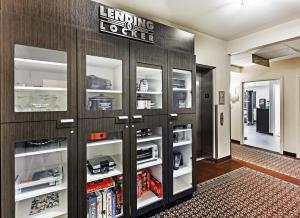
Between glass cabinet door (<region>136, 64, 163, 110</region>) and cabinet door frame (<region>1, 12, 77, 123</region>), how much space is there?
0.73 m

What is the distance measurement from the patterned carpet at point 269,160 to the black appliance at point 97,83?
3.61 meters

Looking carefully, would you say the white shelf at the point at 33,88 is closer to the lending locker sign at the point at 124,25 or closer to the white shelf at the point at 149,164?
the lending locker sign at the point at 124,25

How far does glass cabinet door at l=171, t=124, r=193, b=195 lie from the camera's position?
236 cm

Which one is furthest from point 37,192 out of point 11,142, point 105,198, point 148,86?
point 148,86

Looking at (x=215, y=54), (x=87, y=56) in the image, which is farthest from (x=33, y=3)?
(x=215, y=54)

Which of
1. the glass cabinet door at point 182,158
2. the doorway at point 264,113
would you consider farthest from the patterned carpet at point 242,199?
the doorway at point 264,113

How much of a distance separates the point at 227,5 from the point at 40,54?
7.86ft

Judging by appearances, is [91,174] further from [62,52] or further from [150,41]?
[150,41]

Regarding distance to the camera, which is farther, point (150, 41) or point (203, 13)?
point (203, 13)

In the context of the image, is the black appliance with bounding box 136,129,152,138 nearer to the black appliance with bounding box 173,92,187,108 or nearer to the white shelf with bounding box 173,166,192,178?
the black appliance with bounding box 173,92,187,108

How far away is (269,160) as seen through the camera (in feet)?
13.2

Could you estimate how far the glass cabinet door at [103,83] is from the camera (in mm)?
1708

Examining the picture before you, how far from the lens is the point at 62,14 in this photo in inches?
60.4

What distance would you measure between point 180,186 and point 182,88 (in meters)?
1.35
